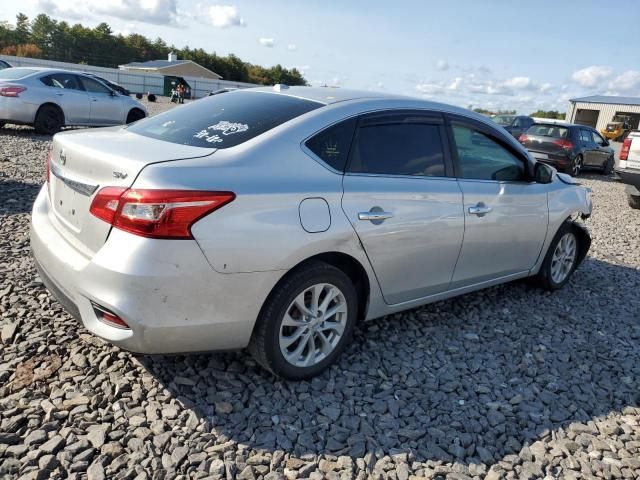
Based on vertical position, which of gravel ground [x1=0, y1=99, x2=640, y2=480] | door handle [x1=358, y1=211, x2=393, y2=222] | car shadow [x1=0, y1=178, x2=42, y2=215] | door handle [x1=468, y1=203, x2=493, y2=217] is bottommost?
gravel ground [x1=0, y1=99, x2=640, y2=480]

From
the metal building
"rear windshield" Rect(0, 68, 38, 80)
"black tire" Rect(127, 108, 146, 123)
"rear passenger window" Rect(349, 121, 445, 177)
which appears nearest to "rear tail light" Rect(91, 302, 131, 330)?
"rear passenger window" Rect(349, 121, 445, 177)

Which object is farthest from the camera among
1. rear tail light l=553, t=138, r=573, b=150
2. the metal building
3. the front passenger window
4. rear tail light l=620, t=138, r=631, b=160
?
the metal building

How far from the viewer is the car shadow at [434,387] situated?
277 centimetres

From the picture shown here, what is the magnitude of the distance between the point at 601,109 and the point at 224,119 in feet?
190

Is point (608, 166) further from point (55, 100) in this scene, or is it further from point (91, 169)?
point (91, 169)

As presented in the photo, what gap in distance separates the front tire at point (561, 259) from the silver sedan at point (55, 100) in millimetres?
11005

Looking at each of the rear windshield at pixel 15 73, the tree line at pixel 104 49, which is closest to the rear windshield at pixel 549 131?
the rear windshield at pixel 15 73

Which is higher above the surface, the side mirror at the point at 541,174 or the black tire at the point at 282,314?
the side mirror at the point at 541,174

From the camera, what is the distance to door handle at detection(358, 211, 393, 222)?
3121 mm

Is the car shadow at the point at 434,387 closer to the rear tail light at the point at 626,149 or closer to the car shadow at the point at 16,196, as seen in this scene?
the car shadow at the point at 16,196

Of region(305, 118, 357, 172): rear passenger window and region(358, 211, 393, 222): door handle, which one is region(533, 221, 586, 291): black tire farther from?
region(305, 118, 357, 172): rear passenger window

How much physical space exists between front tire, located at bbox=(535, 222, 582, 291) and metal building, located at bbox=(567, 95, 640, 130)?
5202 centimetres

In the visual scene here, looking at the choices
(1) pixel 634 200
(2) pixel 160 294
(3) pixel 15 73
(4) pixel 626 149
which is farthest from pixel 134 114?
(2) pixel 160 294

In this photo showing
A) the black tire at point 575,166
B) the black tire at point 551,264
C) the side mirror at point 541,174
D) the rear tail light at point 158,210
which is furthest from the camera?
the black tire at point 575,166
